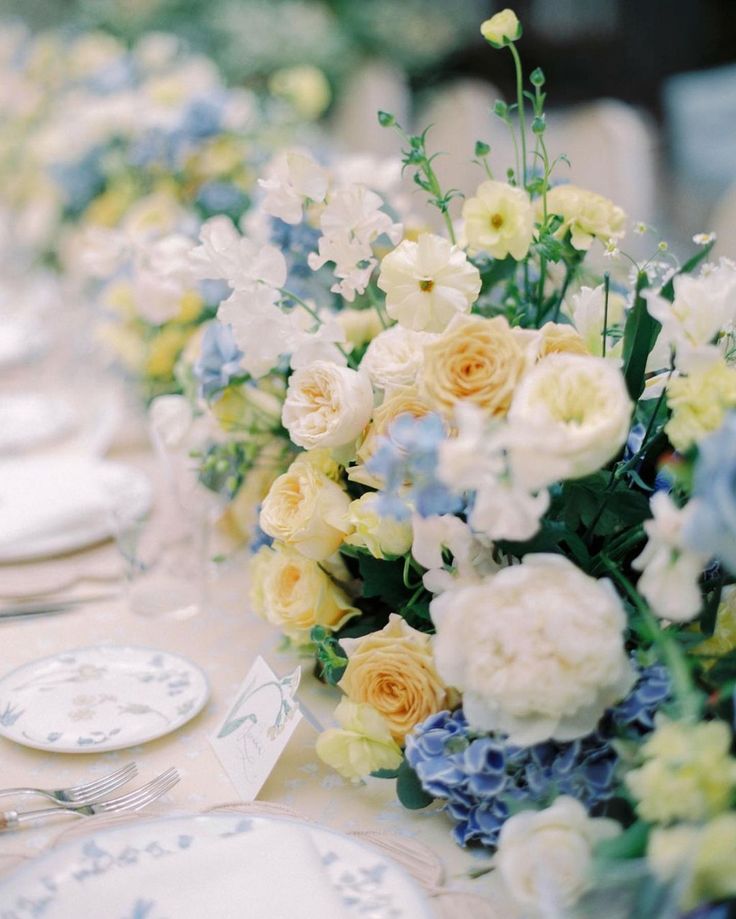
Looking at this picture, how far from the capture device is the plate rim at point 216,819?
25.8 inches

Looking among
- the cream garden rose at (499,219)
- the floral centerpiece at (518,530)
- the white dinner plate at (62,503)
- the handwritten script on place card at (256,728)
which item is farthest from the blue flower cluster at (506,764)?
the white dinner plate at (62,503)

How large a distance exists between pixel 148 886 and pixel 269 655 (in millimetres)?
429

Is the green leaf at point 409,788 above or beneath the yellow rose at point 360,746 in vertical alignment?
beneath

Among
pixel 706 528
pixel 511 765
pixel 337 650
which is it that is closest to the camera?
pixel 706 528

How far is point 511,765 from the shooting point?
2.33ft

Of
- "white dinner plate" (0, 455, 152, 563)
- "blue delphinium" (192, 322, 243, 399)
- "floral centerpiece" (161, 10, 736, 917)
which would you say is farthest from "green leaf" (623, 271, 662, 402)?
"white dinner plate" (0, 455, 152, 563)

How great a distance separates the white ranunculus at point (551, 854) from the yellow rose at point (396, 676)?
0.20 meters

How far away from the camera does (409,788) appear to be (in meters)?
0.78

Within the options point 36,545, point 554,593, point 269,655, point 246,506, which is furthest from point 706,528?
point 36,545

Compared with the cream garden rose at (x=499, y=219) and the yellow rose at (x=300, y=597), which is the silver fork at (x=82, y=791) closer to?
the yellow rose at (x=300, y=597)

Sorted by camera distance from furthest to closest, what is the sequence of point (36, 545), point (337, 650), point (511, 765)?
1. point (36, 545)
2. point (337, 650)
3. point (511, 765)

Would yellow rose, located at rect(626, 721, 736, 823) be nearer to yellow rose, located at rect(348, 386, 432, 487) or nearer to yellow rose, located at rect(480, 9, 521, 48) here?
yellow rose, located at rect(348, 386, 432, 487)

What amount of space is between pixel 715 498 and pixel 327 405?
1.25 feet

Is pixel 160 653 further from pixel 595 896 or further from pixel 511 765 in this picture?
pixel 595 896
